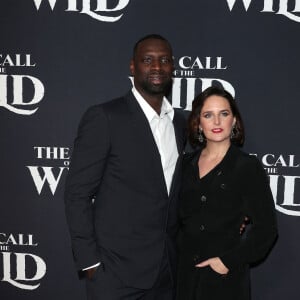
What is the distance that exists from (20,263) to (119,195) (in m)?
1.15

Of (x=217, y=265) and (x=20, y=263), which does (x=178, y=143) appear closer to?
(x=217, y=265)

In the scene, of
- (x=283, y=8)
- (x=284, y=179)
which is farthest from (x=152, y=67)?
(x=284, y=179)

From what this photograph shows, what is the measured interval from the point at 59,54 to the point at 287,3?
49.5 inches

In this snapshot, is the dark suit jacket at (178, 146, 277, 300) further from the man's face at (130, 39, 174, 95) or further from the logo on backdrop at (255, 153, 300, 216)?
the logo on backdrop at (255, 153, 300, 216)

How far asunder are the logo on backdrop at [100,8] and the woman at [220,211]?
2.38 feet

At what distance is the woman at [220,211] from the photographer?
1.87m

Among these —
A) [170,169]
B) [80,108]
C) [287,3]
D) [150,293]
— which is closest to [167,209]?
[170,169]

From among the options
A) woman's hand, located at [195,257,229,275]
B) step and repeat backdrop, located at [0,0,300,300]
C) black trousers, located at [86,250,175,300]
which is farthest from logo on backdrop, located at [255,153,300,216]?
black trousers, located at [86,250,175,300]

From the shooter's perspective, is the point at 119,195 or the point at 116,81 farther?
the point at 116,81

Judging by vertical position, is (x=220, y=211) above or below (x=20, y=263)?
above

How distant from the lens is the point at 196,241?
197 cm

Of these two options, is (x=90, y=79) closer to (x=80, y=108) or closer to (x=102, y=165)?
(x=80, y=108)

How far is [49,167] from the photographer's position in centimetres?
254

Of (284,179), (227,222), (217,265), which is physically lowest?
(217,265)
